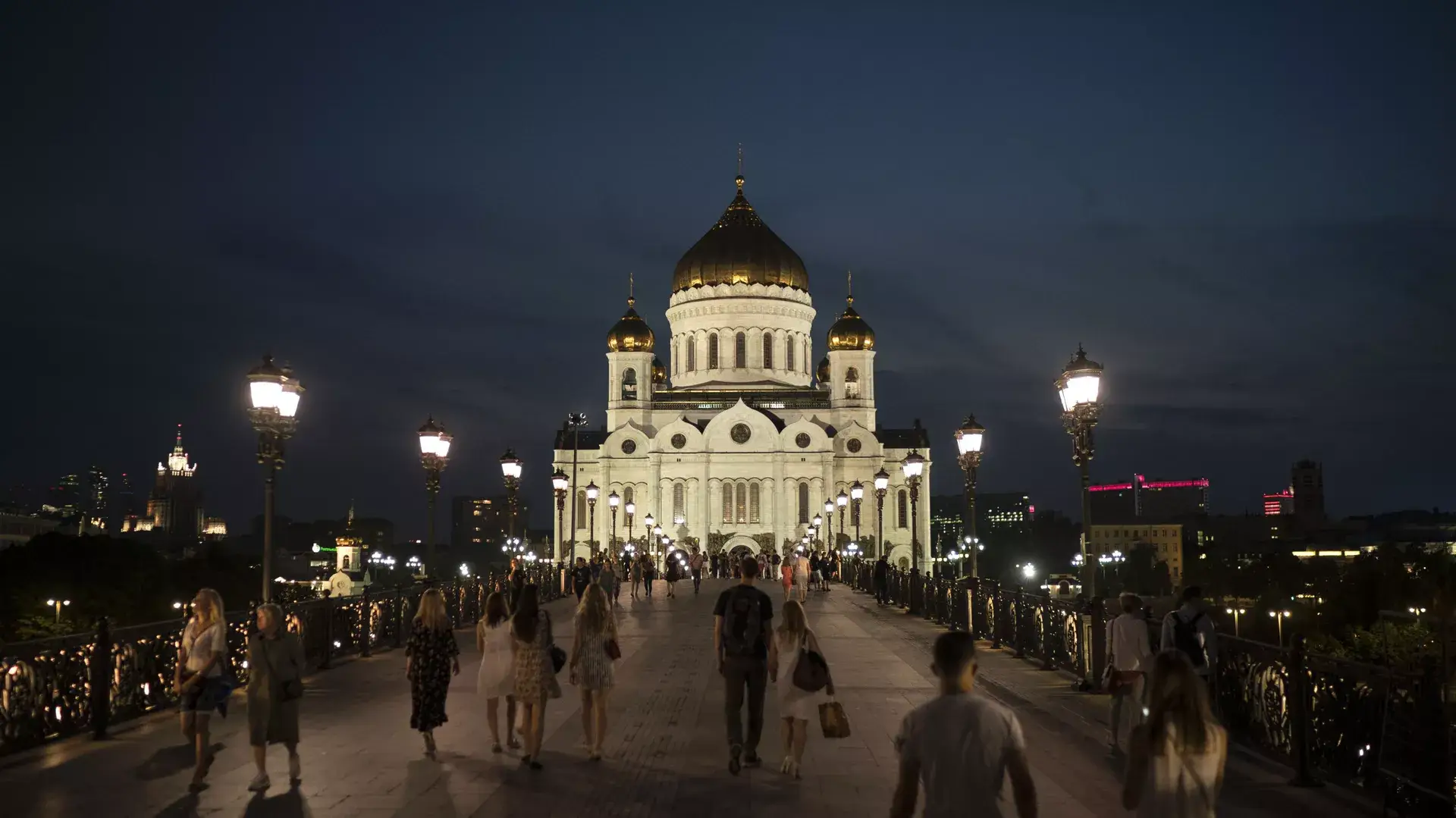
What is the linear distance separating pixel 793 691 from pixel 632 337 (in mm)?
85268

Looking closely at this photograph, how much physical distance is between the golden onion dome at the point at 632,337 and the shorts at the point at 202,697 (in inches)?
3348

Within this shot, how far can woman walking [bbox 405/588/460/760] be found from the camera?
39.1ft

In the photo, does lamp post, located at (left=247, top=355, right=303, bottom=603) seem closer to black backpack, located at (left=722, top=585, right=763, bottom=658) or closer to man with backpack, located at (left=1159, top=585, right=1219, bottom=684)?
black backpack, located at (left=722, top=585, right=763, bottom=658)

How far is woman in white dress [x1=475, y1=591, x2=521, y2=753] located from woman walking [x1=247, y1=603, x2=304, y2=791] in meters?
1.98

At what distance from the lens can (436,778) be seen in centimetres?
1083

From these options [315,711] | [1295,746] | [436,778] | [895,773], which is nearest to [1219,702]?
[1295,746]

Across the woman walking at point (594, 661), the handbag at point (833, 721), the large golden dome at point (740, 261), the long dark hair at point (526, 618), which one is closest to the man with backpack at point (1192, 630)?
the handbag at point (833, 721)

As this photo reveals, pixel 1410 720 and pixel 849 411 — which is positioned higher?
pixel 849 411

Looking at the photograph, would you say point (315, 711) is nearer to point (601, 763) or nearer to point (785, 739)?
point (601, 763)

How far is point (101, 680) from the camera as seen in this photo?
13.1m

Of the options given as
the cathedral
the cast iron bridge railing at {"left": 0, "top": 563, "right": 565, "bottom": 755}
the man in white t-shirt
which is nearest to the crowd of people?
the cast iron bridge railing at {"left": 0, "top": 563, "right": 565, "bottom": 755}

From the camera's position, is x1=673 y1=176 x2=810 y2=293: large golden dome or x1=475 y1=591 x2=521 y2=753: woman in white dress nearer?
x1=475 y1=591 x2=521 y2=753: woman in white dress

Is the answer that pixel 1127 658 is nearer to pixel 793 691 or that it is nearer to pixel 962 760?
pixel 793 691

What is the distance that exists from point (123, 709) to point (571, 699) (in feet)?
15.9
